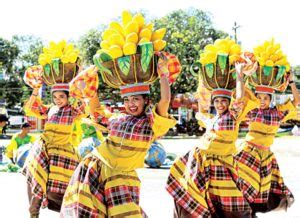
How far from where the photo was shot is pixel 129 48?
4.03m

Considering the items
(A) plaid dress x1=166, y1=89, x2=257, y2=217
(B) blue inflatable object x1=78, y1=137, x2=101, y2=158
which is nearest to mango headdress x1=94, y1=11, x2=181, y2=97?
(A) plaid dress x1=166, y1=89, x2=257, y2=217

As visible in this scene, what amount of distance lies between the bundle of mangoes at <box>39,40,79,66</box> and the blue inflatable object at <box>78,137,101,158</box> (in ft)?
12.6

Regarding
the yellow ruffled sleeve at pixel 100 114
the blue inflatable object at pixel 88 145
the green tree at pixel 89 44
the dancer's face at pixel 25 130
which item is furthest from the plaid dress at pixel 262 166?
the green tree at pixel 89 44

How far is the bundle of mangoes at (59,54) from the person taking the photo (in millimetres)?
6203

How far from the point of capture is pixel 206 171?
17.0 ft

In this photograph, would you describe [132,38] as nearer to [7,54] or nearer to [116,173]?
[116,173]

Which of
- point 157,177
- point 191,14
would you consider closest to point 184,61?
point 191,14

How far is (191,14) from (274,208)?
33633mm

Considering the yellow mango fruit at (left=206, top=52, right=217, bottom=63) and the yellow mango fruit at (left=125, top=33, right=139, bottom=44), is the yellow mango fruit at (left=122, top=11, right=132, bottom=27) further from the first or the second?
the yellow mango fruit at (left=206, top=52, right=217, bottom=63)

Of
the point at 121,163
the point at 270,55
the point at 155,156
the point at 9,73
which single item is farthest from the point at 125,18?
the point at 9,73

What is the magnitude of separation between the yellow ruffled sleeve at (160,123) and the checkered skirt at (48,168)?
88.9 inches

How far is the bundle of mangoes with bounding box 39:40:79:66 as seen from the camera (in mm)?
6203

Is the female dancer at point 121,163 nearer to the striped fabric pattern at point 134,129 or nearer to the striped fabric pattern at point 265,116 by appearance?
the striped fabric pattern at point 134,129

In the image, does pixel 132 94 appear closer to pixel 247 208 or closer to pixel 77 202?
pixel 77 202
